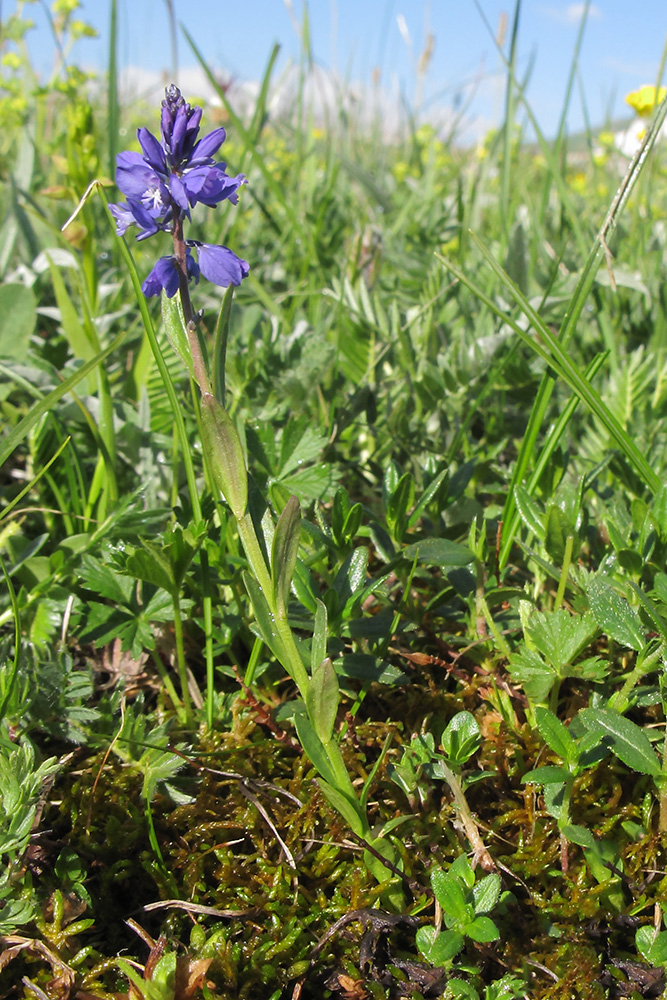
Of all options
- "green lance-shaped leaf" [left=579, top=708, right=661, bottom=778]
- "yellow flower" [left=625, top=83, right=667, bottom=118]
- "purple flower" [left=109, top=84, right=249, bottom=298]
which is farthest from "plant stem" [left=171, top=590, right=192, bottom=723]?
"yellow flower" [left=625, top=83, right=667, bottom=118]

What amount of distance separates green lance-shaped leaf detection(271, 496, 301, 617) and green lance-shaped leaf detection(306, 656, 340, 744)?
0.11 m

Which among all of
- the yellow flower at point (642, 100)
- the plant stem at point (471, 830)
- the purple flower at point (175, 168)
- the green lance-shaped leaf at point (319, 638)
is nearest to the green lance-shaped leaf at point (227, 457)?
the green lance-shaped leaf at point (319, 638)

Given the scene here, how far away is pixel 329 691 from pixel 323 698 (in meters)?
0.02

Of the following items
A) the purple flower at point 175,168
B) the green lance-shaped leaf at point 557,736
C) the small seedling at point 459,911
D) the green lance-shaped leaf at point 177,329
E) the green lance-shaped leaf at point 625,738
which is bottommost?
the small seedling at point 459,911

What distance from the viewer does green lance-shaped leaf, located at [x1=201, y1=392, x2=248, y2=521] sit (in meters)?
1.02

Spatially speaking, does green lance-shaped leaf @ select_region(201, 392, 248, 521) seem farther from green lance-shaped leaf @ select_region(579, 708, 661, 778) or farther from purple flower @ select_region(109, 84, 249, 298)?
green lance-shaped leaf @ select_region(579, 708, 661, 778)

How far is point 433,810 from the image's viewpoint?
127 centimetres

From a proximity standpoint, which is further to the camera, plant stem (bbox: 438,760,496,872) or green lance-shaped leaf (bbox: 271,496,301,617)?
plant stem (bbox: 438,760,496,872)

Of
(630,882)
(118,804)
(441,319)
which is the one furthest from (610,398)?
(118,804)

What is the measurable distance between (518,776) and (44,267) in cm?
212

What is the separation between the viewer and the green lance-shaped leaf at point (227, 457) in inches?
40.0

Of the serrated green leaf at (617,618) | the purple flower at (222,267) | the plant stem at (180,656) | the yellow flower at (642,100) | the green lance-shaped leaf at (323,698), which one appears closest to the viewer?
the green lance-shaped leaf at (323,698)

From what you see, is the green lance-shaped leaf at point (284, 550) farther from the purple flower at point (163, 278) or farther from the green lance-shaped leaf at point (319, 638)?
the purple flower at point (163, 278)

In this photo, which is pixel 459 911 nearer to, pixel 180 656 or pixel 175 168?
pixel 180 656
